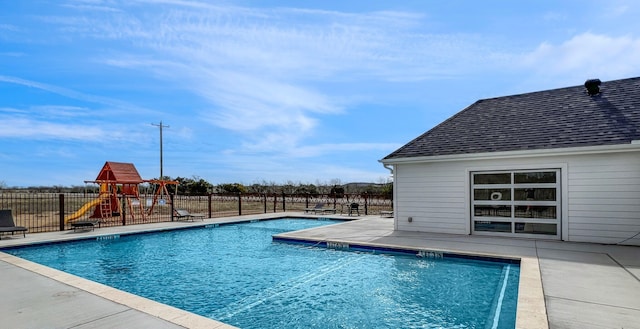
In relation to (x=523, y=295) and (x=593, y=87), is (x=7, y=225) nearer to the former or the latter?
(x=523, y=295)

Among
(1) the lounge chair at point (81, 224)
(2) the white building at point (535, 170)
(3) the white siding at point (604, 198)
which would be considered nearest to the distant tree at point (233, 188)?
(1) the lounge chair at point (81, 224)

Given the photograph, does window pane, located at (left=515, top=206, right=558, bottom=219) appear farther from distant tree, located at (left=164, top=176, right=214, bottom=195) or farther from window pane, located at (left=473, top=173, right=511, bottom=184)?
distant tree, located at (left=164, top=176, right=214, bottom=195)

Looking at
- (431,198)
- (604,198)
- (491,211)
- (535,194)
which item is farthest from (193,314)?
(604,198)

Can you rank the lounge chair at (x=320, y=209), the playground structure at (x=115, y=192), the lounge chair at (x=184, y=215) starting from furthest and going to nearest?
the lounge chair at (x=320, y=209), the playground structure at (x=115, y=192), the lounge chair at (x=184, y=215)

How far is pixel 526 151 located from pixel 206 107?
16363mm

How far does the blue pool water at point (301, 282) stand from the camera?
4.55 m

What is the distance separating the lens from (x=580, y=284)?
15.8 ft

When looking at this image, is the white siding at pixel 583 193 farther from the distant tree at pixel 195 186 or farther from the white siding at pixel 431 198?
the distant tree at pixel 195 186

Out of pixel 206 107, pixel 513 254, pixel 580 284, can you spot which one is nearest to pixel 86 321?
pixel 580 284

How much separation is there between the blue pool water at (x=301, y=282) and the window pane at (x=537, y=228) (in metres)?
3.01

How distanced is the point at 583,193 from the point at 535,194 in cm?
100

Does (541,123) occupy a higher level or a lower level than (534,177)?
higher

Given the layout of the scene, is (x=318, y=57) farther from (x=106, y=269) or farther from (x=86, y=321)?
(x=86, y=321)

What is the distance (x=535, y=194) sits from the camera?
8992mm
